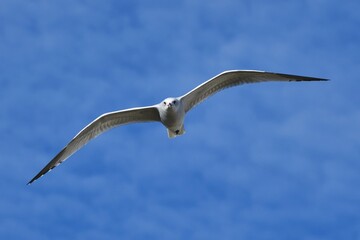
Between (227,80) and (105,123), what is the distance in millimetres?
3691

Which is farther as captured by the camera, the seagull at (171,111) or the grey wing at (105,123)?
the grey wing at (105,123)

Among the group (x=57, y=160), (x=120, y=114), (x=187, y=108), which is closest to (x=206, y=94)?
(x=187, y=108)

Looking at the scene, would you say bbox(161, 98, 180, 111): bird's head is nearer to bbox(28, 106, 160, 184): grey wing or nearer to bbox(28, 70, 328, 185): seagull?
bbox(28, 70, 328, 185): seagull

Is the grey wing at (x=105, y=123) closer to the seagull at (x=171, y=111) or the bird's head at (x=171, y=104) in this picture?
the seagull at (x=171, y=111)

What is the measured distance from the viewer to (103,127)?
2939cm

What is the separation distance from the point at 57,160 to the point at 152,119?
307 cm

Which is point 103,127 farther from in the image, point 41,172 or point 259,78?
point 259,78

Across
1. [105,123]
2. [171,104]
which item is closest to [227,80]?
[171,104]

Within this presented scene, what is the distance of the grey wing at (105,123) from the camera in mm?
28969

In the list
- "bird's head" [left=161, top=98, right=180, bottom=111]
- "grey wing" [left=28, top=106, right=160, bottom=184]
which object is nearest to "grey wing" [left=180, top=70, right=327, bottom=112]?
"bird's head" [left=161, top=98, right=180, bottom=111]

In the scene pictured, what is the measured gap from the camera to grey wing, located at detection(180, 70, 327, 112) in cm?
2844

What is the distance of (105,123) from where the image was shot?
96.3ft

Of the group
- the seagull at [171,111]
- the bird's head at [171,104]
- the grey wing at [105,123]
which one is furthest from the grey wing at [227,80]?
the grey wing at [105,123]

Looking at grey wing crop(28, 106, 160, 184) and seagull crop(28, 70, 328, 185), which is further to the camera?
grey wing crop(28, 106, 160, 184)
